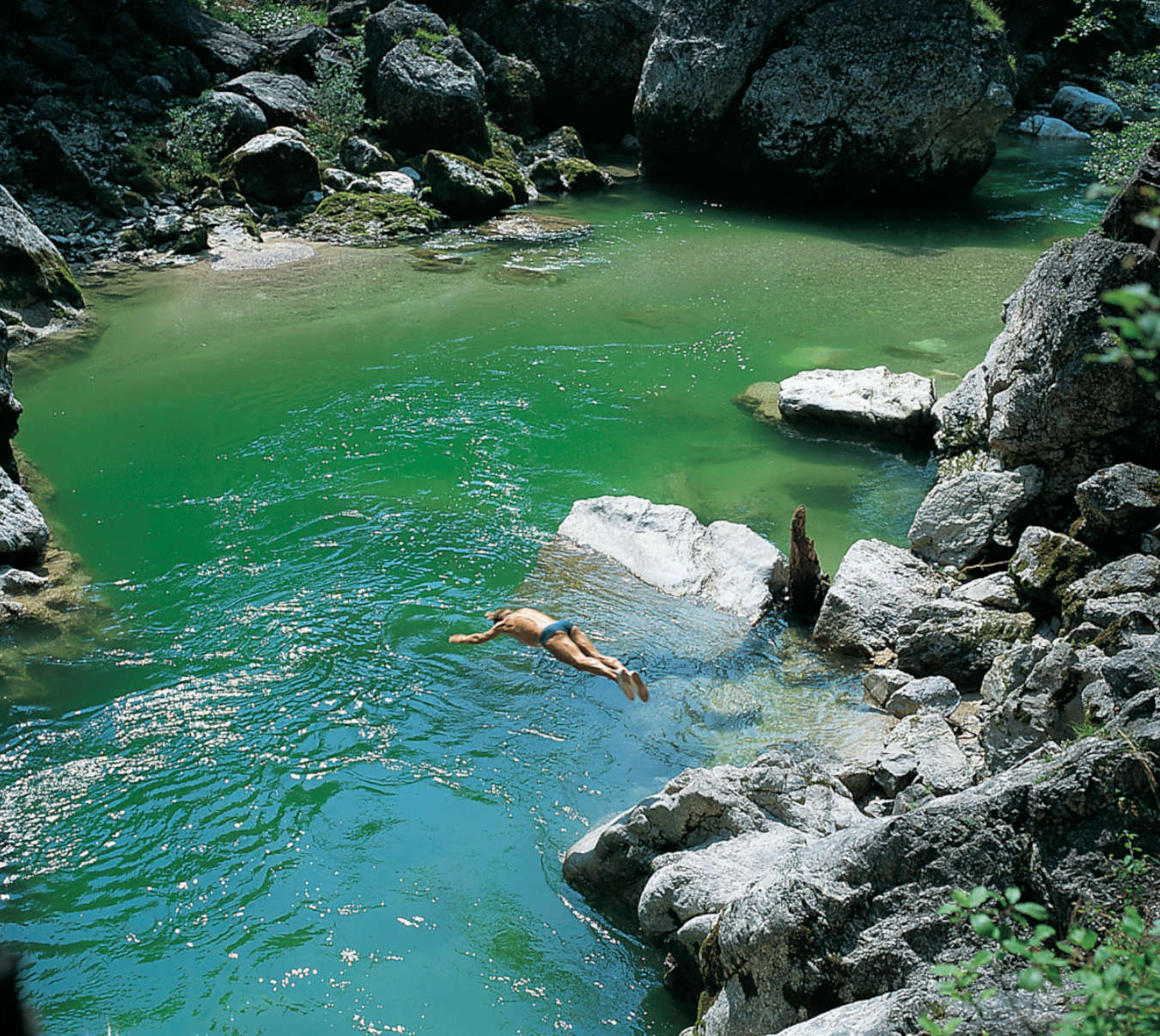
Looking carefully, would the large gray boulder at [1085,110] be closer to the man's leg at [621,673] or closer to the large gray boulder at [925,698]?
the large gray boulder at [925,698]

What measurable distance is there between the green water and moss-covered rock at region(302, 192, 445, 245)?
294cm

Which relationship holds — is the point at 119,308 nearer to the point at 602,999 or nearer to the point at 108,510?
the point at 108,510

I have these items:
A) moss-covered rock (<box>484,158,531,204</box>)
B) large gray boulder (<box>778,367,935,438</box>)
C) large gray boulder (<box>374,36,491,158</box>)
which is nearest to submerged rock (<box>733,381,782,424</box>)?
large gray boulder (<box>778,367,935,438</box>)

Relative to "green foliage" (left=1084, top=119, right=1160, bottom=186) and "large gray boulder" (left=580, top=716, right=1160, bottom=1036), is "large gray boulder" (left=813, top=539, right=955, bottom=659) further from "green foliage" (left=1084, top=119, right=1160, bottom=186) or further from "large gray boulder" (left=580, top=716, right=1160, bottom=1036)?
"green foliage" (left=1084, top=119, right=1160, bottom=186)

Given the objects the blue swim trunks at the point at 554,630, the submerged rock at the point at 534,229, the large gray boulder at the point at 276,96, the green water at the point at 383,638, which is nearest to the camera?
the green water at the point at 383,638

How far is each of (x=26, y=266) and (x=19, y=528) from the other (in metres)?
8.52

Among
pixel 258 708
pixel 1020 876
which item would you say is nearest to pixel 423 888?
pixel 258 708

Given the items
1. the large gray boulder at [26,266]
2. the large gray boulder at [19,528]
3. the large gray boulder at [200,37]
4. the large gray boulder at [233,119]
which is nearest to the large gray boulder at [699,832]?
the large gray boulder at [19,528]

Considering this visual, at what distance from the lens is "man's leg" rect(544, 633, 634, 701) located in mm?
8562

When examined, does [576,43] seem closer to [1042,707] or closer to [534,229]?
[534,229]

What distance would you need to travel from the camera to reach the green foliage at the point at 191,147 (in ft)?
78.2

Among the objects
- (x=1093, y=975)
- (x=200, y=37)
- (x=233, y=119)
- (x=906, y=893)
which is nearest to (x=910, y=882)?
(x=906, y=893)

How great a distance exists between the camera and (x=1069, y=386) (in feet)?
34.1

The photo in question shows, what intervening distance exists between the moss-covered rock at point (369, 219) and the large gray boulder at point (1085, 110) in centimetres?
2460
